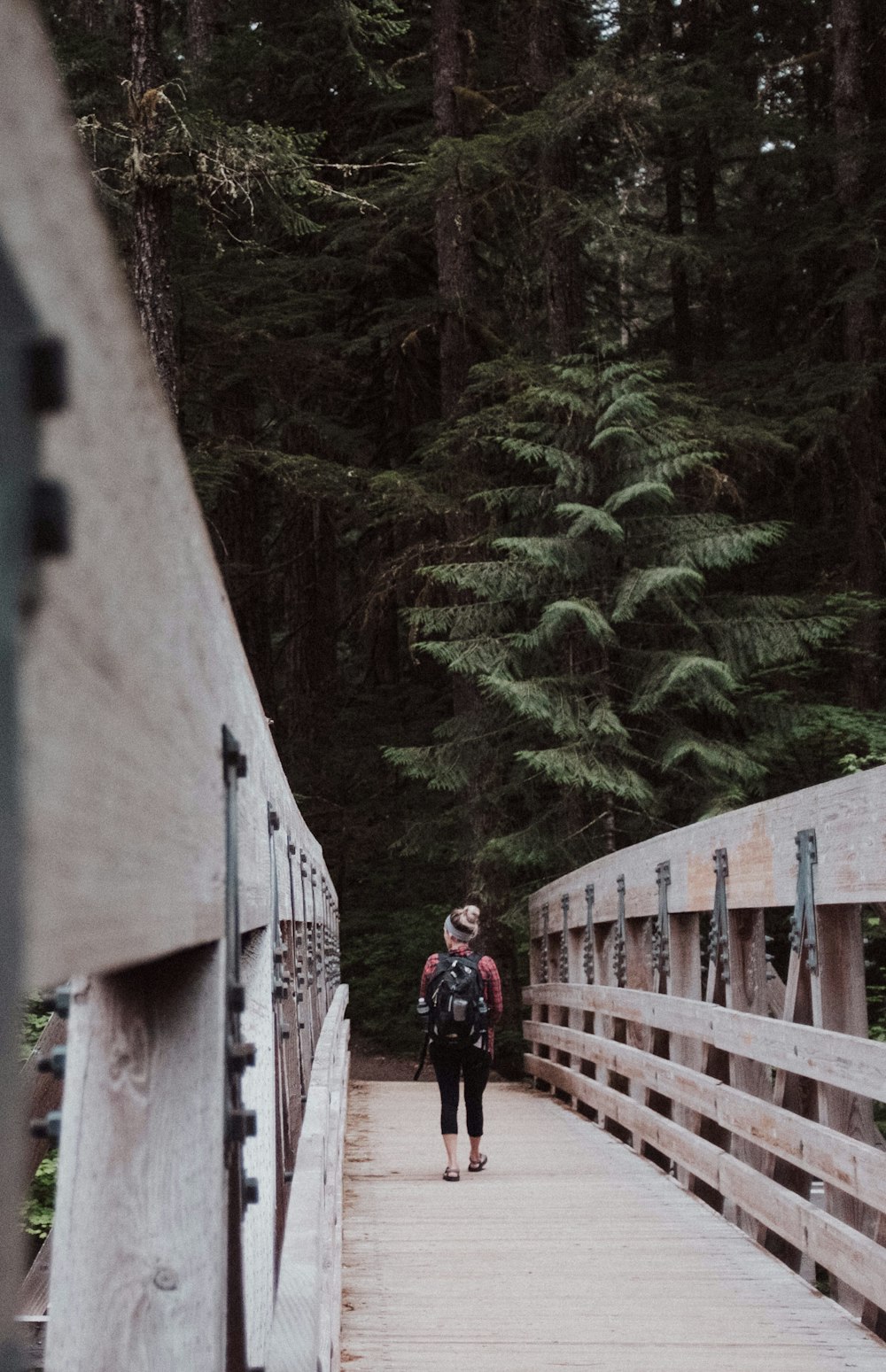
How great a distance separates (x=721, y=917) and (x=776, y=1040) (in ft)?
3.95

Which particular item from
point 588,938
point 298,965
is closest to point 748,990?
point 298,965

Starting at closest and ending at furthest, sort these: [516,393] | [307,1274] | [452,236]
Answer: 1. [307,1274]
2. [516,393]
3. [452,236]

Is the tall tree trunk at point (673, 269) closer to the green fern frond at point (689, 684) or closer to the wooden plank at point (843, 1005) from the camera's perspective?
the green fern frond at point (689, 684)

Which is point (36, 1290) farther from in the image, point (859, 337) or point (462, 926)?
point (859, 337)

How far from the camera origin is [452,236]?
62.6 ft

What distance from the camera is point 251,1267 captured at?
7.76ft

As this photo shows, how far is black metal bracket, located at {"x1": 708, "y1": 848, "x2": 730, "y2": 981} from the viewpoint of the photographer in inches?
275

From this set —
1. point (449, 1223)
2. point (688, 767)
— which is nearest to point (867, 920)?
point (688, 767)

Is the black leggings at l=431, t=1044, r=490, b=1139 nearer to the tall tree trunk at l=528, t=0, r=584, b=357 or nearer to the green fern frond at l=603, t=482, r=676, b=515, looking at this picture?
the green fern frond at l=603, t=482, r=676, b=515

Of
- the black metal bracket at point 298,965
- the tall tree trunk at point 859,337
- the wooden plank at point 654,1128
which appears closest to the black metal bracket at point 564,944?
Answer: the wooden plank at point 654,1128

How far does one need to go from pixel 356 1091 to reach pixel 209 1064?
1362 cm

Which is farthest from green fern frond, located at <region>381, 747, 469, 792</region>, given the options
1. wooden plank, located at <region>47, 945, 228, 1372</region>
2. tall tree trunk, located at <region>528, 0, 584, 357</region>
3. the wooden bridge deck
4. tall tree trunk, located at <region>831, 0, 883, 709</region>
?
wooden plank, located at <region>47, 945, 228, 1372</region>

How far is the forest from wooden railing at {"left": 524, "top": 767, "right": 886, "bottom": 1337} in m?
4.23

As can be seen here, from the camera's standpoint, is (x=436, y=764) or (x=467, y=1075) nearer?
(x=467, y=1075)
